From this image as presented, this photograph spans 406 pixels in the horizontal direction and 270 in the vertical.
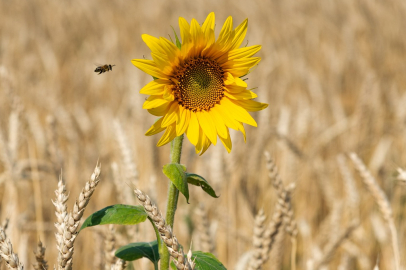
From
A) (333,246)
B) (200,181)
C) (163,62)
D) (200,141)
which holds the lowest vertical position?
(333,246)

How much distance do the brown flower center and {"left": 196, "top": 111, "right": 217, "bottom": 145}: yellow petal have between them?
0.07 feet

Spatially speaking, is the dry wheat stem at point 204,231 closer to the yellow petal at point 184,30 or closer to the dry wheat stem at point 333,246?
the dry wheat stem at point 333,246

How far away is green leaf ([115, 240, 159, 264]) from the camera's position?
1.30 meters

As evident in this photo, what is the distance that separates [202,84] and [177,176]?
381 mm

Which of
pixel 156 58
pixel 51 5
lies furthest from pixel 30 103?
pixel 51 5

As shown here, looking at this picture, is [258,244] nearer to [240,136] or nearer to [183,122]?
[183,122]

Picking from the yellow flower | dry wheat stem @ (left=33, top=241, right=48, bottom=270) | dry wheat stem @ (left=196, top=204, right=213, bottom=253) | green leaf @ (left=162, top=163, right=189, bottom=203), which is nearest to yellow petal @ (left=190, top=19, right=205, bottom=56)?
the yellow flower

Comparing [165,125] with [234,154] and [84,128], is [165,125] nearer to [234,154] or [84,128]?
[234,154]

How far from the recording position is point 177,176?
1.14 m

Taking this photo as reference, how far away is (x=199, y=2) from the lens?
26.0ft

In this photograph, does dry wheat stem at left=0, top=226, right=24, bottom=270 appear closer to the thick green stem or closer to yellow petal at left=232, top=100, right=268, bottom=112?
the thick green stem

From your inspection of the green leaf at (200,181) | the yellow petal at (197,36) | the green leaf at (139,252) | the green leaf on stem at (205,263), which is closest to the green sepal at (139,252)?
the green leaf at (139,252)

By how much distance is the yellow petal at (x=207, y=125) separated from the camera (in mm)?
1343

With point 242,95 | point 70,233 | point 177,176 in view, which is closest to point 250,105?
point 242,95
